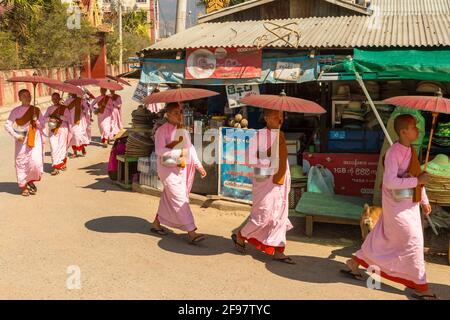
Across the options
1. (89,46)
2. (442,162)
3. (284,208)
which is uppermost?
(89,46)

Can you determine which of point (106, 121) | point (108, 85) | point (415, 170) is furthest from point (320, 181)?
point (106, 121)

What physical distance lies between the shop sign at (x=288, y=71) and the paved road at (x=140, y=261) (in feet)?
7.52

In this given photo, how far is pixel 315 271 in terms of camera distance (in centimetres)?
586

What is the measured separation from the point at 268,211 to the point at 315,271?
2.78 feet

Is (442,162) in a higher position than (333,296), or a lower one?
higher

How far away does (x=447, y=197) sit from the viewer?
20.9 ft

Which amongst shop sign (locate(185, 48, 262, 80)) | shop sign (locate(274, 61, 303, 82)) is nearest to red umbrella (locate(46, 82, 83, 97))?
shop sign (locate(185, 48, 262, 80))

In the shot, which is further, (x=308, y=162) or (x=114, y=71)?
(x=114, y=71)

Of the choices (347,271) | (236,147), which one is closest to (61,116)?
(236,147)

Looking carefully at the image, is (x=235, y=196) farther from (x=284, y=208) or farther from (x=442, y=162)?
(x=442, y=162)

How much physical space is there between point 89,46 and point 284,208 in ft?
107

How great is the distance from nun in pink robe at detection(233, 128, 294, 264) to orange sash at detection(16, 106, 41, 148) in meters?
4.68

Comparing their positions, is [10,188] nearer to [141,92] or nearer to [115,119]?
[141,92]

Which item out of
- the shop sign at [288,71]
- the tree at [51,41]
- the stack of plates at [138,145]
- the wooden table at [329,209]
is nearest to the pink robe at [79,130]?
the stack of plates at [138,145]
